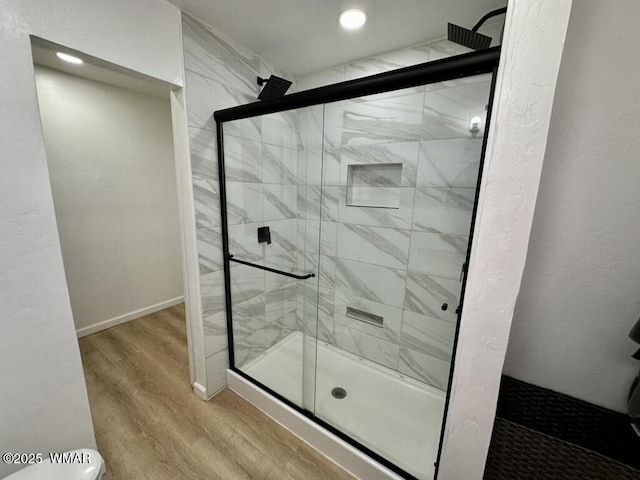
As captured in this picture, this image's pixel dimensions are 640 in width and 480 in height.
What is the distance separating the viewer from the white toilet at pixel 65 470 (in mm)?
906

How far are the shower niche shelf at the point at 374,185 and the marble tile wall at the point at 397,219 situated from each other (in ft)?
0.06

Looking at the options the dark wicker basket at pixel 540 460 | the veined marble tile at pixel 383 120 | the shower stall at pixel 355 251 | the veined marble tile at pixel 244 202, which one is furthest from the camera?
the veined marble tile at pixel 244 202

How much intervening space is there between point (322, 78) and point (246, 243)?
140 centimetres

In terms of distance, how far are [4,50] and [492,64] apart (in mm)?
1559

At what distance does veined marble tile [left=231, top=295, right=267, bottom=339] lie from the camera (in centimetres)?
183

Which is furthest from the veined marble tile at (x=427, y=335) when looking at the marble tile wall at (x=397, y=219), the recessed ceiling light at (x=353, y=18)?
the recessed ceiling light at (x=353, y=18)

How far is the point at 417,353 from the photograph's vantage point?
1773 millimetres

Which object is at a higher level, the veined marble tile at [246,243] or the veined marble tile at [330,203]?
the veined marble tile at [330,203]

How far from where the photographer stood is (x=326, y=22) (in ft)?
4.39

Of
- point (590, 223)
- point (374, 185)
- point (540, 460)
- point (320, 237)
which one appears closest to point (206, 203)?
point (320, 237)

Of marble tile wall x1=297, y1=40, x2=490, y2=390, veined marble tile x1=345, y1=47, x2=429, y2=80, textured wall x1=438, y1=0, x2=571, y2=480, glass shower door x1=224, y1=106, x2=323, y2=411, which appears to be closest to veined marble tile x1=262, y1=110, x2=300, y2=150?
glass shower door x1=224, y1=106, x2=323, y2=411

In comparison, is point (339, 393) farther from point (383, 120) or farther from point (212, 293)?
point (383, 120)

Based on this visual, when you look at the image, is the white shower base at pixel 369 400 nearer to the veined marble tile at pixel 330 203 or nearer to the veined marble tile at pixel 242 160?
the veined marble tile at pixel 330 203

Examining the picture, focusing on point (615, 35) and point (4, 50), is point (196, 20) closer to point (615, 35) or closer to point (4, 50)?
point (4, 50)
